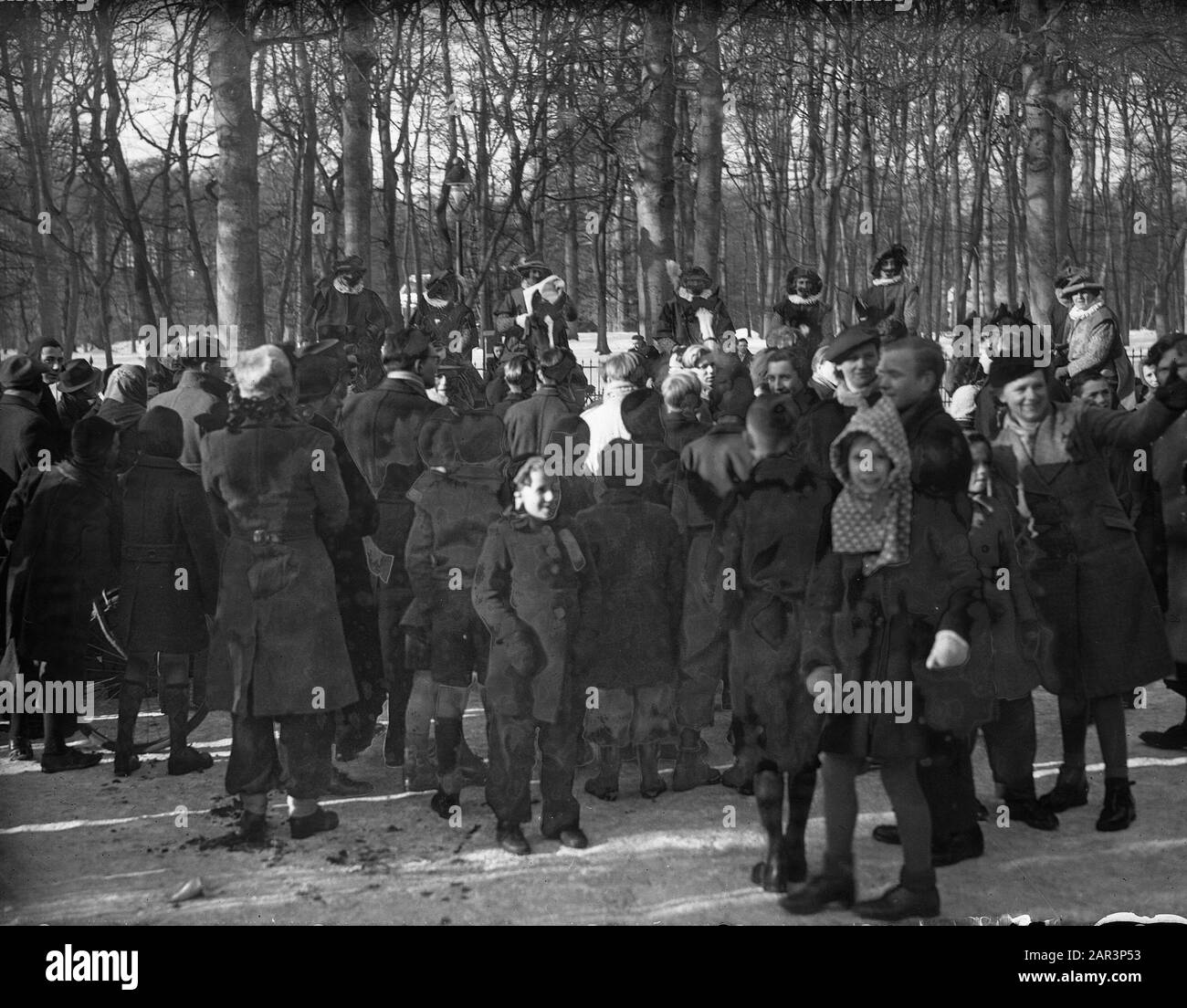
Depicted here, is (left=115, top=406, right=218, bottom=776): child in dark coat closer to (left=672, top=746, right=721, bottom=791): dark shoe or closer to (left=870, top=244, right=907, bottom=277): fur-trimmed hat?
(left=672, top=746, right=721, bottom=791): dark shoe

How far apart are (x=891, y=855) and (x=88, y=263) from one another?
180 inches

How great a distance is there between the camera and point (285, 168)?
883cm

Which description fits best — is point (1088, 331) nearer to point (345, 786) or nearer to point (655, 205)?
point (345, 786)

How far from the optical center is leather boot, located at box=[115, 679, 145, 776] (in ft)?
19.0

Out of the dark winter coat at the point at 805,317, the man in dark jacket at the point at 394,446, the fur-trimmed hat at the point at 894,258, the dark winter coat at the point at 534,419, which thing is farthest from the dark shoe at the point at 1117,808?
the dark winter coat at the point at 805,317

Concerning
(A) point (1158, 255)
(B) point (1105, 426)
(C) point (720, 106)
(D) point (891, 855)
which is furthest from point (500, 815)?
(A) point (1158, 255)

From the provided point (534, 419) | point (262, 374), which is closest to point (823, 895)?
point (534, 419)

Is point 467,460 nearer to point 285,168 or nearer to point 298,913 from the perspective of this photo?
point 298,913

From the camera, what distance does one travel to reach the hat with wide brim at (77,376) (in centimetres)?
659

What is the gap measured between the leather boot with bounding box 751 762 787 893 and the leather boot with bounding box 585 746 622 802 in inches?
36.7

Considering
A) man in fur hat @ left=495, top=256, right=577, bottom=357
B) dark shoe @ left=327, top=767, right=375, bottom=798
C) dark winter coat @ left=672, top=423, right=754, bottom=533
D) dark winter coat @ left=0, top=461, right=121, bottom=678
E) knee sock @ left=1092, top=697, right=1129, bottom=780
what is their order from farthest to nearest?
man in fur hat @ left=495, top=256, right=577, bottom=357 → dark winter coat @ left=0, top=461, right=121, bottom=678 → dark shoe @ left=327, top=767, right=375, bottom=798 → dark winter coat @ left=672, top=423, right=754, bottom=533 → knee sock @ left=1092, top=697, right=1129, bottom=780

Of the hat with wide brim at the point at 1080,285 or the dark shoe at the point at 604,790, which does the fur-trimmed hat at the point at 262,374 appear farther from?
the hat with wide brim at the point at 1080,285

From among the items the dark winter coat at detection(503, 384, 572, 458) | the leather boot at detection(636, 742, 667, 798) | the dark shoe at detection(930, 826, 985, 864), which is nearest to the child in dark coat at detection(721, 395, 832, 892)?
the dark shoe at detection(930, 826, 985, 864)

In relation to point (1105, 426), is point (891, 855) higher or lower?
lower
